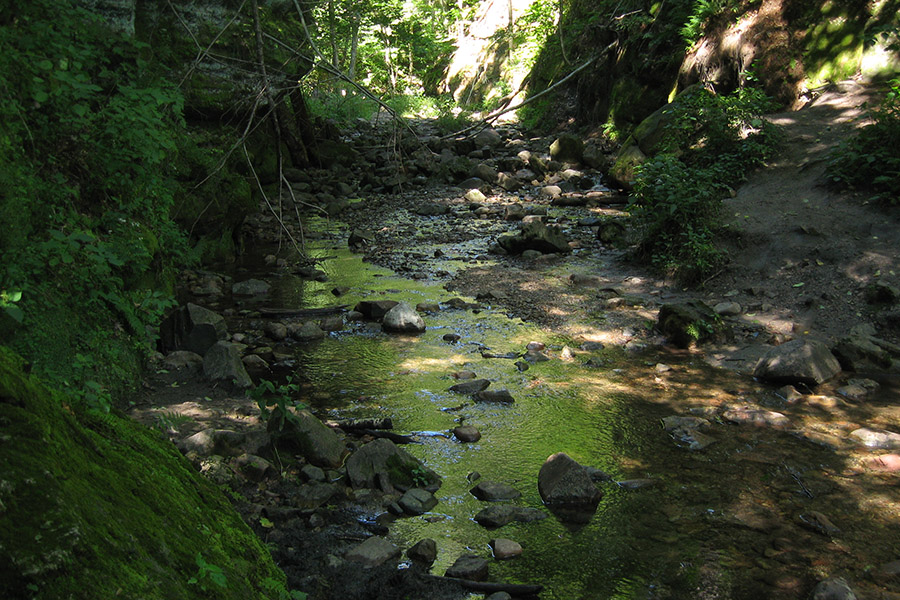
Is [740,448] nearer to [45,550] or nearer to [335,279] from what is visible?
[45,550]

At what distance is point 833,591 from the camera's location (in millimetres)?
2811

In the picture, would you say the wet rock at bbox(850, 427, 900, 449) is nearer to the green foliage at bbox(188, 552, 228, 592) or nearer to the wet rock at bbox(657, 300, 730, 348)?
the wet rock at bbox(657, 300, 730, 348)

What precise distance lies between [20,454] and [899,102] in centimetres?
943

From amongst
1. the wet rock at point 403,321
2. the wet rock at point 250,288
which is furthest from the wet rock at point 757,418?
the wet rock at point 250,288

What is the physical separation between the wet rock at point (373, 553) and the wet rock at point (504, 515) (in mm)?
548

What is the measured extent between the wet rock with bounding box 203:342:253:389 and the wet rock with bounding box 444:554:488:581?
2633mm

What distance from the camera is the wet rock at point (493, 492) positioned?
3.68 metres

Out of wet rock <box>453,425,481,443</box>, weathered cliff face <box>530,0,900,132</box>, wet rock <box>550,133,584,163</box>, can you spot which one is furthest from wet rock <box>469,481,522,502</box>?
wet rock <box>550,133,584,163</box>

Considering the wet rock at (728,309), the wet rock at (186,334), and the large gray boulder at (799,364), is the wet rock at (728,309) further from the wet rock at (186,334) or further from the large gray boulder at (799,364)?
the wet rock at (186,334)

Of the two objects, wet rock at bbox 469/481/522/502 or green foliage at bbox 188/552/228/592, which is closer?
green foliage at bbox 188/552/228/592

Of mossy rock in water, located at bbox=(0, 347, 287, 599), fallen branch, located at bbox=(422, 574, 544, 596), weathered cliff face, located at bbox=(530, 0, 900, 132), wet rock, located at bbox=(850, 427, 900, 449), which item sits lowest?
fallen branch, located at bbox=(422, 574, 544, 596)

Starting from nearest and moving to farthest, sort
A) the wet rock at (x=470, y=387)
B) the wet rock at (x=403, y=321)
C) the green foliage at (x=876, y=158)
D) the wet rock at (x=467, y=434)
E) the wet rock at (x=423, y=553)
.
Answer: the wet rock at (x=423, y=553)
the wet rock at (x=467, y=434)
the wet rock at (x=470, y=387)
the wet rock at (x=403, y=321)
the green foliage at (x=876, y=158)

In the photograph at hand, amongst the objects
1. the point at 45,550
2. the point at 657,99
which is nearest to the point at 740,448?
the point at 45,550

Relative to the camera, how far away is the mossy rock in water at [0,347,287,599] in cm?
116
